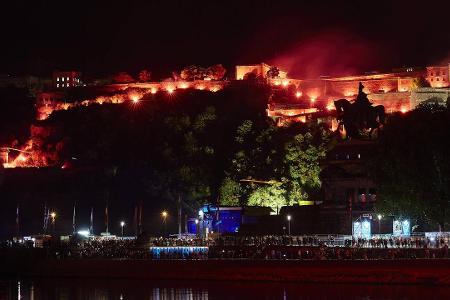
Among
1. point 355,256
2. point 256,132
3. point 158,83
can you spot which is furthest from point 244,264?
point 158,83

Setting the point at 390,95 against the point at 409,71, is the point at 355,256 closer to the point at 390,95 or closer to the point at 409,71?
the point at 390,95

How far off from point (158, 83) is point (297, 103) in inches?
1019

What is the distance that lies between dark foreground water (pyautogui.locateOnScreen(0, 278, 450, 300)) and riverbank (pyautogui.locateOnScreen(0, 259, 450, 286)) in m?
0.92

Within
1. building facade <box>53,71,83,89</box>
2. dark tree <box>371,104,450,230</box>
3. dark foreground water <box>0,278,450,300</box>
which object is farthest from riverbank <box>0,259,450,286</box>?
building facade <box>53,71,83,89</box>

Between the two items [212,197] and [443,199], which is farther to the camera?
[212,197]

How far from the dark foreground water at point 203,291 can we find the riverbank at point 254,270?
0.92 m

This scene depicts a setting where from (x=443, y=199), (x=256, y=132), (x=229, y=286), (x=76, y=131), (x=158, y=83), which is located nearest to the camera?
(x=229, y=286)

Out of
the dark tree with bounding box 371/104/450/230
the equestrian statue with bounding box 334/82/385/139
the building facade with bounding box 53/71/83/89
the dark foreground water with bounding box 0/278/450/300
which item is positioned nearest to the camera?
the dark foreground water with bounding box 0/278/450/300

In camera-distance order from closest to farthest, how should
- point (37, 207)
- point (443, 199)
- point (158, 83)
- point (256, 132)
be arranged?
point (443, 199) → point (37, 207) → point (256, 132) → point (158, 83)

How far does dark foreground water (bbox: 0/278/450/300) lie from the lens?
47469mm

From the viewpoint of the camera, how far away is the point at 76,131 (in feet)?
412

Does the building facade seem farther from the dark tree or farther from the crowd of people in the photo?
the dark tree

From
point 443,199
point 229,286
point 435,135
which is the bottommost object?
point 229,286

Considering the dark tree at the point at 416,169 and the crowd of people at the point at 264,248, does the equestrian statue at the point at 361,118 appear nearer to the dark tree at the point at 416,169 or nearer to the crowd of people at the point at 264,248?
the dark tree at the point at 416,169
